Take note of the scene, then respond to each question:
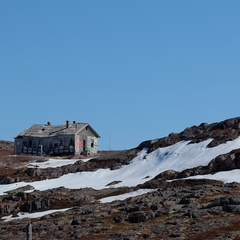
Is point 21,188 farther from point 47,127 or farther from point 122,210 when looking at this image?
point 47,127

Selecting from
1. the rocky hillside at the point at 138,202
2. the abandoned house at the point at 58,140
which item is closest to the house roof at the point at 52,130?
the abandoned house at the point at 58,140

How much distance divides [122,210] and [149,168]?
24875 mm

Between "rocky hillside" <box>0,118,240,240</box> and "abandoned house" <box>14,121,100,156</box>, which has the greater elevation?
"abandoned house" <box>14,121,100,156</box>

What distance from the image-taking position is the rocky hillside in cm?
6194

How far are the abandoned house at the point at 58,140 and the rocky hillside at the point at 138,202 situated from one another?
38.9 meters

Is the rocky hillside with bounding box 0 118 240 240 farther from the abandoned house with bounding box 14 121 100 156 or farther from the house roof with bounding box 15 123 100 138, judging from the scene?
the house roof with bounding box 15 123 100 138

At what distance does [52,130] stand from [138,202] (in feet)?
253

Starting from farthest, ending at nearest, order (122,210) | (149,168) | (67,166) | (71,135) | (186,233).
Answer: (71,135) → (67,166) → (149,168) → (122,210) → (186,233)

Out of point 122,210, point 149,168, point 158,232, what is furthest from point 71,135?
point 158,232

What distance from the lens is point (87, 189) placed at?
87938 mm

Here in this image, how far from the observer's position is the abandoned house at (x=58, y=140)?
146 metres

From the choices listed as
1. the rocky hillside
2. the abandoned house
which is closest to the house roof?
the abandoned house

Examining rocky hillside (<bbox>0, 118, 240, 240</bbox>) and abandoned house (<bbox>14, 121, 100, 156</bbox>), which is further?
abandoned house (<bbox>14, 121, 100, 156</bbox>)

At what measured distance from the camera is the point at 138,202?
74.0m
